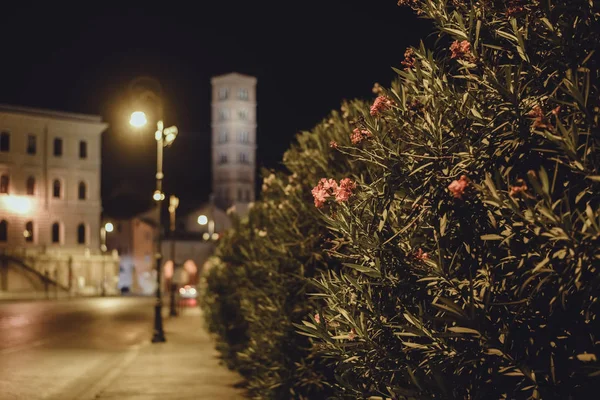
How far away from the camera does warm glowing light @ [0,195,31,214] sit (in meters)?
74.4

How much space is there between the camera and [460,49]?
16.6 ft

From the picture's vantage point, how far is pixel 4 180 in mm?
75438

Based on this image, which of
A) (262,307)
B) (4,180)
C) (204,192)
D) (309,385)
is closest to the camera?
(309,385)

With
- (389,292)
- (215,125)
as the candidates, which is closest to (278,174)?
(389,292)

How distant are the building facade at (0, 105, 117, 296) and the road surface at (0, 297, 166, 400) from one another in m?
38.8

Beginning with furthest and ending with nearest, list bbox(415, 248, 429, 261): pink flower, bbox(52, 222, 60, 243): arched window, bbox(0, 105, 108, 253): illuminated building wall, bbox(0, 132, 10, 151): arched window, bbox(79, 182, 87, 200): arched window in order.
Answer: bbox(79, 182, 87, 200): arched window
bbox(52, 222, 60, 243): arched window
bbox(0, 132, 10, 151): arched window
bbox(0, 105, 108, 253): illuminated building wall
bbox(415, 248, 429, 261): pink flower

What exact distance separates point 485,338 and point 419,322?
526 mm

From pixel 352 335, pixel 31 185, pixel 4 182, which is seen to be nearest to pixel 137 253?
pixel 31 185

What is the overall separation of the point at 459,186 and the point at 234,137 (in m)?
108

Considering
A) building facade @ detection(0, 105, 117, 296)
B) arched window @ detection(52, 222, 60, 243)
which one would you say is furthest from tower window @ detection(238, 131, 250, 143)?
arched window @ detection(52, 222, 60, 243)

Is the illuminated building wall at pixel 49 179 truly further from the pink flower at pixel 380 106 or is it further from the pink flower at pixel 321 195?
the pink flower at pixel 380 106

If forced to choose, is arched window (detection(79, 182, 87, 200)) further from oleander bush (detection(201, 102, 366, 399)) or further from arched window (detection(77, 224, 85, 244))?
oleander bush (detection(201, 102, 366, 399))

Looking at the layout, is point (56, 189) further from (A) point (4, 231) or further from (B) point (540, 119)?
(B) point (540, 119)

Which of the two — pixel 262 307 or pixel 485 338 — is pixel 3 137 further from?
pixel 485 338
